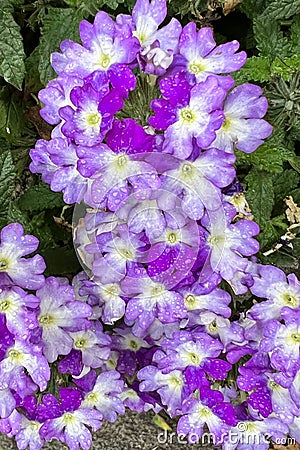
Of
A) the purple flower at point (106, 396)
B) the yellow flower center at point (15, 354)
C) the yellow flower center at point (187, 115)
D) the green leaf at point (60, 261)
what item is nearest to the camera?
the yellow flower center at point (187, 115)

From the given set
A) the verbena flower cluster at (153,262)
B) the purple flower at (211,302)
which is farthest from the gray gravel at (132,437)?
the purple flower at (211,302)

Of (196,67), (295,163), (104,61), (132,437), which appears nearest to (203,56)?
(196,67)

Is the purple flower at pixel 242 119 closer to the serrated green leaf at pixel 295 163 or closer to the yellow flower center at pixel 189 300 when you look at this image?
the yellow flower center at pixel 189 300

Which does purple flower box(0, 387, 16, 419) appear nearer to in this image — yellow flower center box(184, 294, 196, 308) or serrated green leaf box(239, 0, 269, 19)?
yellow flower center box(184, 294, 196, 308)

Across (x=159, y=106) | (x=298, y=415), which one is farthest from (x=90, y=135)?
(x=298, y=415)

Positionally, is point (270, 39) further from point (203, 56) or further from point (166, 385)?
point (166, 385)
